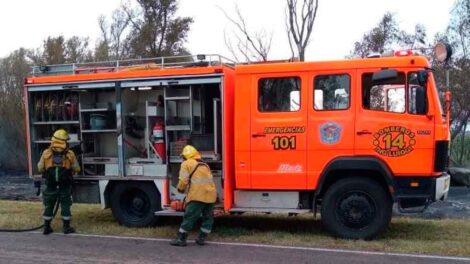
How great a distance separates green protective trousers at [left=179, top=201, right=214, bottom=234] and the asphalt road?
0.83 feet

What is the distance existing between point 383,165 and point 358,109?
0.89 metres

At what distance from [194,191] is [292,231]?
6.49 feet

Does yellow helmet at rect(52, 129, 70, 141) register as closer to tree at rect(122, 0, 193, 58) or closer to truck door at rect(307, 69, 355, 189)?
truck door at rect(307, 69, 355, 189)

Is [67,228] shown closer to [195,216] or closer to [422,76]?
[195,216]

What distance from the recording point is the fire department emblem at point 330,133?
831 cm

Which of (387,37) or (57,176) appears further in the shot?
(387,37)

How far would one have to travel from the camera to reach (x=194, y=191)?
8227mm

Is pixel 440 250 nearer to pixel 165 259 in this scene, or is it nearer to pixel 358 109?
pixel 358 109

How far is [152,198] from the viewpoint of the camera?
955 cm

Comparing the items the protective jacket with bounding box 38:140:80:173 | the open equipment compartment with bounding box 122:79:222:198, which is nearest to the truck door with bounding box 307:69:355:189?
the open equipment compartment with bounding box 122:79:222:198

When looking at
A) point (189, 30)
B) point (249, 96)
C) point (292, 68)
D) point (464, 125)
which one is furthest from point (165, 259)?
point (189, 30)

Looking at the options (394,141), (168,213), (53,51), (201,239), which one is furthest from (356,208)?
(53,51)

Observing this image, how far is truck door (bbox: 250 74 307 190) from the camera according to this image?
335 inches

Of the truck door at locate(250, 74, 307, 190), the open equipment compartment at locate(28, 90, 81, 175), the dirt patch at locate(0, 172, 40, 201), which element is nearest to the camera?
the truck door at locate(250, 74, 307, 190)
